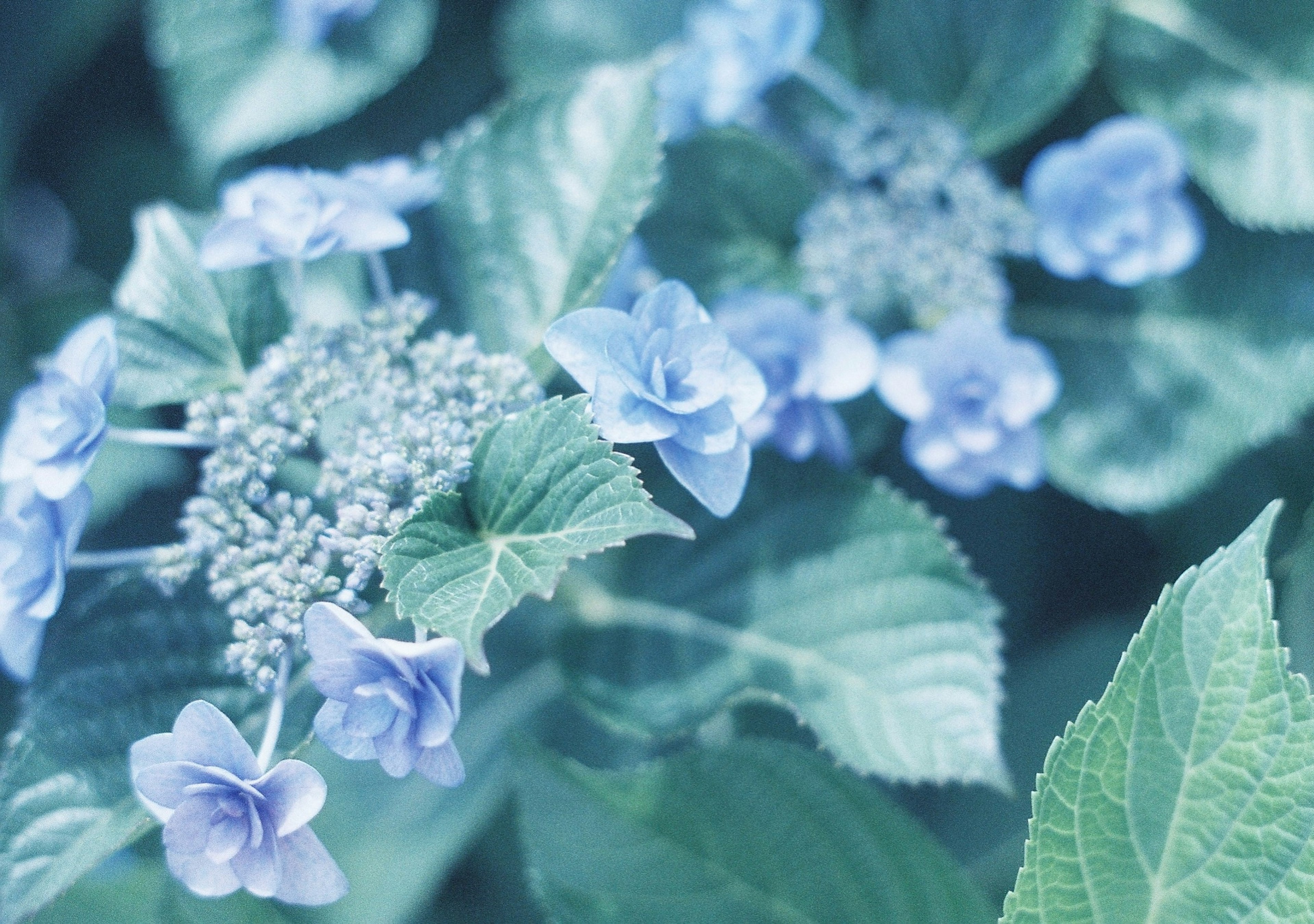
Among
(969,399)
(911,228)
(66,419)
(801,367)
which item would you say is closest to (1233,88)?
(911,228)

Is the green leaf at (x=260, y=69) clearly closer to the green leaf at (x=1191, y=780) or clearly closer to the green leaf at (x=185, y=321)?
the green leaf at (x=185, y=321)

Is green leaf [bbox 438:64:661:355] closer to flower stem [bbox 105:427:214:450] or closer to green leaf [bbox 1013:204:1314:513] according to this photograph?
flower stem [bbox 105:427:214:450]

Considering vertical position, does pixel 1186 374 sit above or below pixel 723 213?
below

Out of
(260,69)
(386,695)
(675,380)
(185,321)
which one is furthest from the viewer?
(260,69)

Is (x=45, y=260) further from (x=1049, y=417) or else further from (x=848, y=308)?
(x=1049, y=417)

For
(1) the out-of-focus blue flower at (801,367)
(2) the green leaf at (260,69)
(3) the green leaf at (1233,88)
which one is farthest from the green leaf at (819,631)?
(2) the green leaf at (260,69)

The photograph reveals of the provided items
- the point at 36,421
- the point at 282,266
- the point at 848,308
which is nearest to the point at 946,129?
the point at 848,308

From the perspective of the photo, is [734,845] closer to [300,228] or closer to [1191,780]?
[1191,780]
